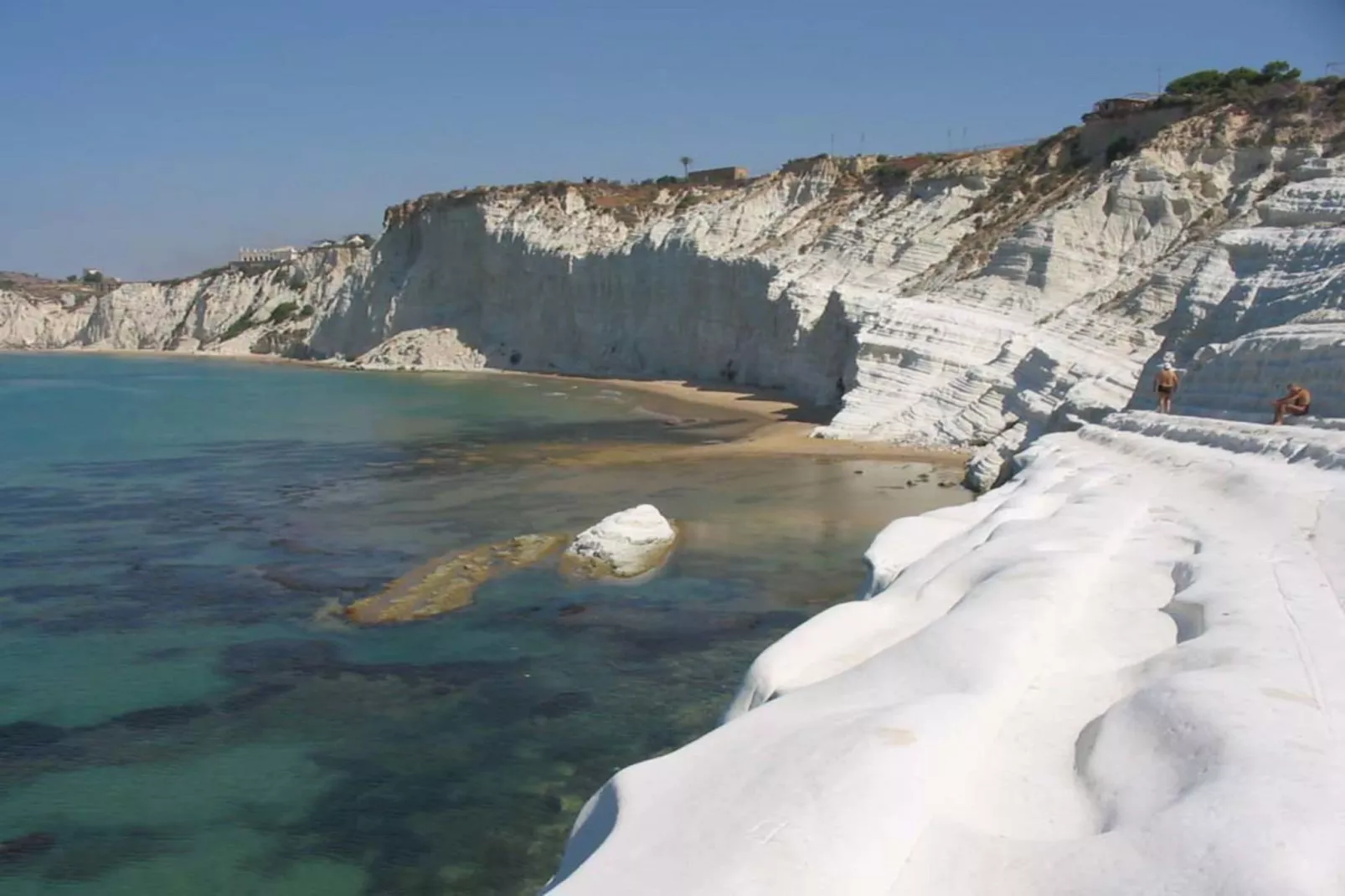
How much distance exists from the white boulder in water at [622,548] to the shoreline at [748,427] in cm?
919

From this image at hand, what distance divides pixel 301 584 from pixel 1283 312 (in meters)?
15.6

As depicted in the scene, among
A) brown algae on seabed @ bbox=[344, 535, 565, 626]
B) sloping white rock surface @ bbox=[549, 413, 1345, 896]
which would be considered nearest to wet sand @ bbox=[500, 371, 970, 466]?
brown algae on seabed @ bbox=[344, 535, 565, 626]

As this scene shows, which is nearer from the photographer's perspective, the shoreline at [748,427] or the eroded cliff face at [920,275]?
the eroded cliff face at [920,275]

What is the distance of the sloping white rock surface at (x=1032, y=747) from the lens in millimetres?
3506

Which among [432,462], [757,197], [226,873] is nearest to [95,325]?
[757,197]

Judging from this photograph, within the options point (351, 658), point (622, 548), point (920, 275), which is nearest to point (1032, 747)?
point (351, 658)

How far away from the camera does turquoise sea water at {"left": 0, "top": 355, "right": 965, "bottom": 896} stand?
7730 millimetres

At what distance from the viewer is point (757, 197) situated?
49906 mm

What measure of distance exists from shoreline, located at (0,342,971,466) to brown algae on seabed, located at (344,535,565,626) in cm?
907

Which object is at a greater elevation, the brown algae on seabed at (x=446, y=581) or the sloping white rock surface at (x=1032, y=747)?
the sloping white rock surface at (x=1032, y=747)

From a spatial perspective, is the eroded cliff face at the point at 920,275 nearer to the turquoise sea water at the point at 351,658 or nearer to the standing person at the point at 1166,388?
the standing person at the point at 1166,388

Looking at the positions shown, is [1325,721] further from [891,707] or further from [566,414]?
[566,414]

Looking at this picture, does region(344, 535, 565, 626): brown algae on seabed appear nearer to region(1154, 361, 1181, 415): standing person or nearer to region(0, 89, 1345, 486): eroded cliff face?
region(0, 89, 1345, 486): eroded cliff face

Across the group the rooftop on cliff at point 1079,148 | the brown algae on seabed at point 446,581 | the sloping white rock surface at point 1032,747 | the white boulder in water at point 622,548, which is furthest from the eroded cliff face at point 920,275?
the brown algae on seabed at point 446,581
